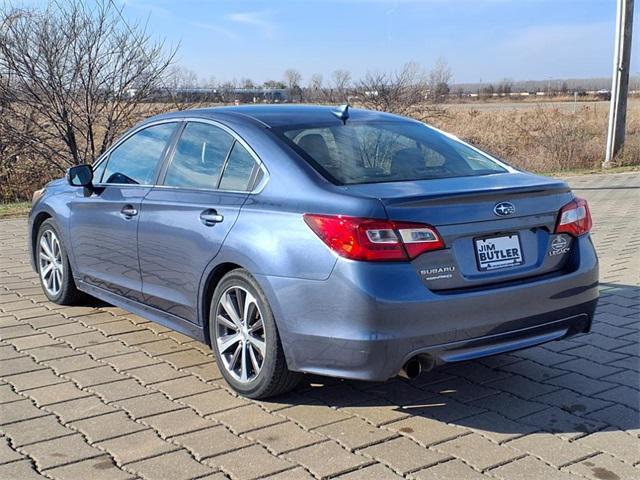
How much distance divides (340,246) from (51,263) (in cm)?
360

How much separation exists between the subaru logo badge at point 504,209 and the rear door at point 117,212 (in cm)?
231

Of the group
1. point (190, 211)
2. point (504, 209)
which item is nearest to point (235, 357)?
point (190, 211)

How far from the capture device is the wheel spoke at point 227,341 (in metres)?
4.37

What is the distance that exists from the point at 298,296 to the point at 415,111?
49.9 ft

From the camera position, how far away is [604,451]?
3643 mm

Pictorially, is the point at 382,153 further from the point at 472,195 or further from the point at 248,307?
the point at 248,307

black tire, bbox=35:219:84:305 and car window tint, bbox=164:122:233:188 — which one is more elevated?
car window tint, bbox=164:122:233:188

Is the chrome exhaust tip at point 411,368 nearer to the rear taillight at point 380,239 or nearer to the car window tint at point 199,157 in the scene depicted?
the rear taillight at point 380,239

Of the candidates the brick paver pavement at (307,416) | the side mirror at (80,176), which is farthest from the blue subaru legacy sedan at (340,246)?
the side mirror at (80,176)

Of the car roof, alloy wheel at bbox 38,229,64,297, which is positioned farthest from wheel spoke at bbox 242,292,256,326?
alloy wheel at bbox 38,229,64,297

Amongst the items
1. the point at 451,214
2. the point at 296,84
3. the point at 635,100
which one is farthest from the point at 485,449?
the point at 635,100

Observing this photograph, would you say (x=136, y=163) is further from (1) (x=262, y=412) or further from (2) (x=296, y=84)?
(2) (x=296, y=84)

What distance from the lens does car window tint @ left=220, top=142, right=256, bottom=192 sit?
445 cm

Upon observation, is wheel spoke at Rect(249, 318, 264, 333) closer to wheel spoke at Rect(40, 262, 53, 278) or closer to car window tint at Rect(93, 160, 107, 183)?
car window tint at Rect(93, 160, 107, 183)
